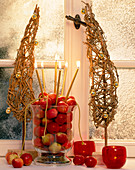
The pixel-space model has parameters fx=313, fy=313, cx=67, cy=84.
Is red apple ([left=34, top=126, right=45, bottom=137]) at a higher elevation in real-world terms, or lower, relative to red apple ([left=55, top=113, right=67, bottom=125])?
lower

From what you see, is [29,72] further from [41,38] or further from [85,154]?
[85,154]

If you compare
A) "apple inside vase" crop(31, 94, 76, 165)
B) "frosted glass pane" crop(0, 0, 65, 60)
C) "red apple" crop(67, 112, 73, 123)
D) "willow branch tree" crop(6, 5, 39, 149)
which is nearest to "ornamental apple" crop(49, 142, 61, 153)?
"apple inside vase" crop(31, 94, 76, 165)

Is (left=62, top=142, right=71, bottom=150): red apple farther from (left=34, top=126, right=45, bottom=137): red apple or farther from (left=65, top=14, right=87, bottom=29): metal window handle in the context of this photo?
(left=65, top=14, right=87, bottom=29): metal window handle

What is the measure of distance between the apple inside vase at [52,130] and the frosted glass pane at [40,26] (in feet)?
1.12

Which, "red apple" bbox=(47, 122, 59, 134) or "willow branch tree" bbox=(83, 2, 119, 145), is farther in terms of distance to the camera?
"willow branch tree" bbox=(83, 2, 119, 145)

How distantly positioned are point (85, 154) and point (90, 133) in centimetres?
16

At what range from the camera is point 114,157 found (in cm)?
116

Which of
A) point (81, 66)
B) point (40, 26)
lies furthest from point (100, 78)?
point (40, 26)

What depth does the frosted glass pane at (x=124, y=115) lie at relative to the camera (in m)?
1.43

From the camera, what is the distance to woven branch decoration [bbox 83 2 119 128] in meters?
1.29

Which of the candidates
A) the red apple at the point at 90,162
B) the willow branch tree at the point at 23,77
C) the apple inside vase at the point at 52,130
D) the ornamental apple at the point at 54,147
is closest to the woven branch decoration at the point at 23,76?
the willow branch tree at the point at 23,77

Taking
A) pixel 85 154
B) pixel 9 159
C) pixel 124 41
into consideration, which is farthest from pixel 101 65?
pixel 9 159

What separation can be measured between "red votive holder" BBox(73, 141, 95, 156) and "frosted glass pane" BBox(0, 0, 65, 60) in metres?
0.41

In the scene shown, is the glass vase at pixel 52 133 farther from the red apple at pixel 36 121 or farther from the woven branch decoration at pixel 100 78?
the woven branch decoration at pixel 100 78
